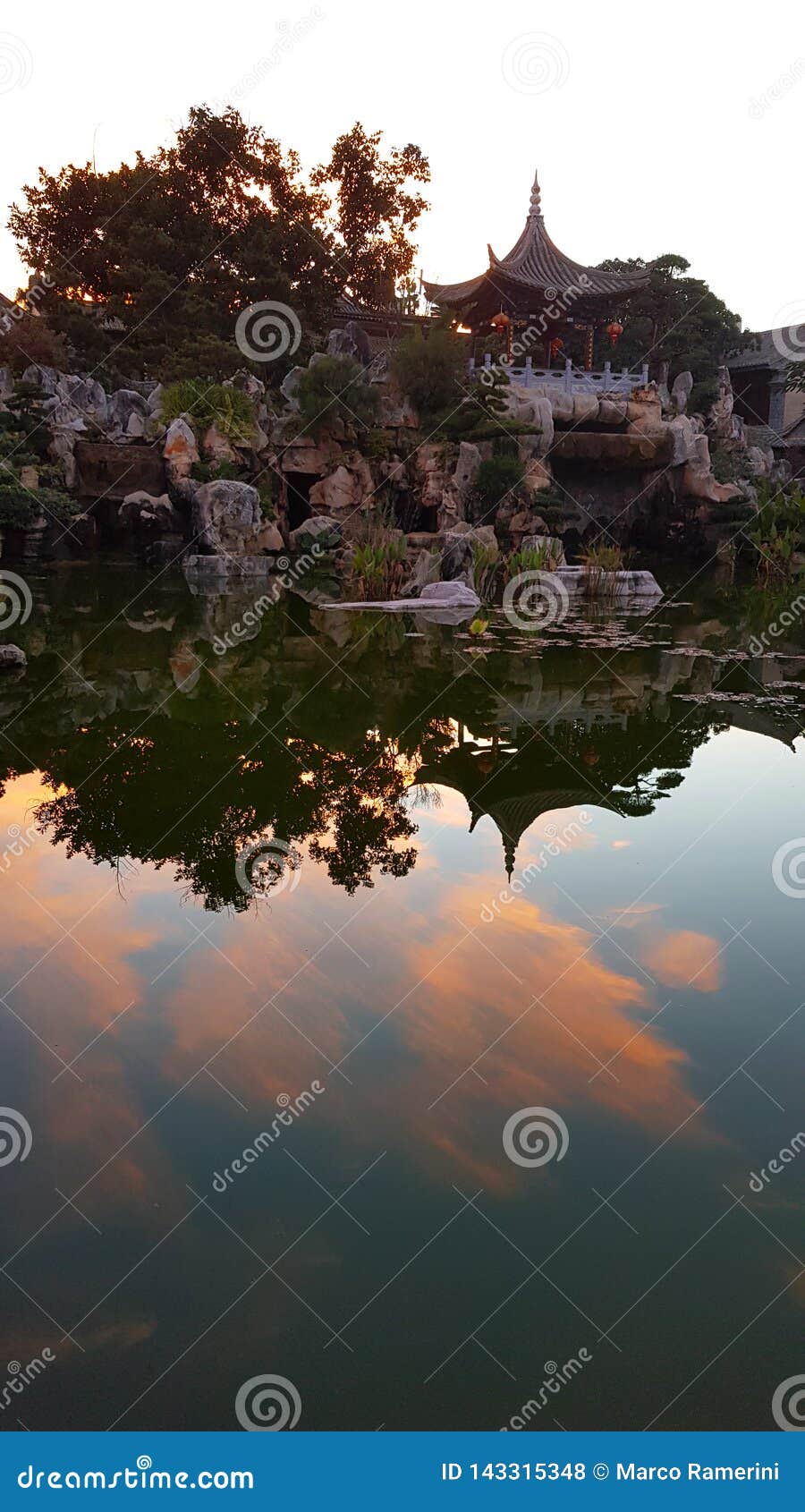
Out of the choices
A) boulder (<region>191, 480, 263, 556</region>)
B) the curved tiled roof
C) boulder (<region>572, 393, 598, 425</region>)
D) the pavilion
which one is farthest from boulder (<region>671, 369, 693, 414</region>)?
boulder (<region>191, 480, 263, 556</region>)

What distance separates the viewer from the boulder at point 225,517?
16828 millimetres

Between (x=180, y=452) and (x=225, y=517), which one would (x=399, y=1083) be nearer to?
(x=225, y=517)

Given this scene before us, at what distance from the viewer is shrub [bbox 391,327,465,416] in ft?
65.2

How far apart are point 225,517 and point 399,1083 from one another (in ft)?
50.1

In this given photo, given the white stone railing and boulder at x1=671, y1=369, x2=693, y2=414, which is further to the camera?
boulder at x1=671, y1=369, x2=693, y2=414

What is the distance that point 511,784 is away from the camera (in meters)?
5.38

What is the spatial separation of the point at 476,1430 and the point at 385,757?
432cm

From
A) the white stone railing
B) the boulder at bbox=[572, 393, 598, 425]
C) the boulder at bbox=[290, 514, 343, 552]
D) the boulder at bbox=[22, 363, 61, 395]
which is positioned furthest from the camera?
the white stone railing

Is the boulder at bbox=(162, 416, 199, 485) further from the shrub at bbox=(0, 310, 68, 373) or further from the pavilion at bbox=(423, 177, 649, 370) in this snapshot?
the pavilion at bbox=(423, 177, 649, 370)

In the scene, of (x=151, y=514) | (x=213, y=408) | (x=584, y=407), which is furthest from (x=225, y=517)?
(x=584, y=407)

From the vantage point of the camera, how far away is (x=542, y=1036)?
296 centimetres

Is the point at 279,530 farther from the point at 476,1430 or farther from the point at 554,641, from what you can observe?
the point at 476,1430

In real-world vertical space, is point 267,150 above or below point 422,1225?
above

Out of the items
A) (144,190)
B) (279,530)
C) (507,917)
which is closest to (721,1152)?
(507,917)
